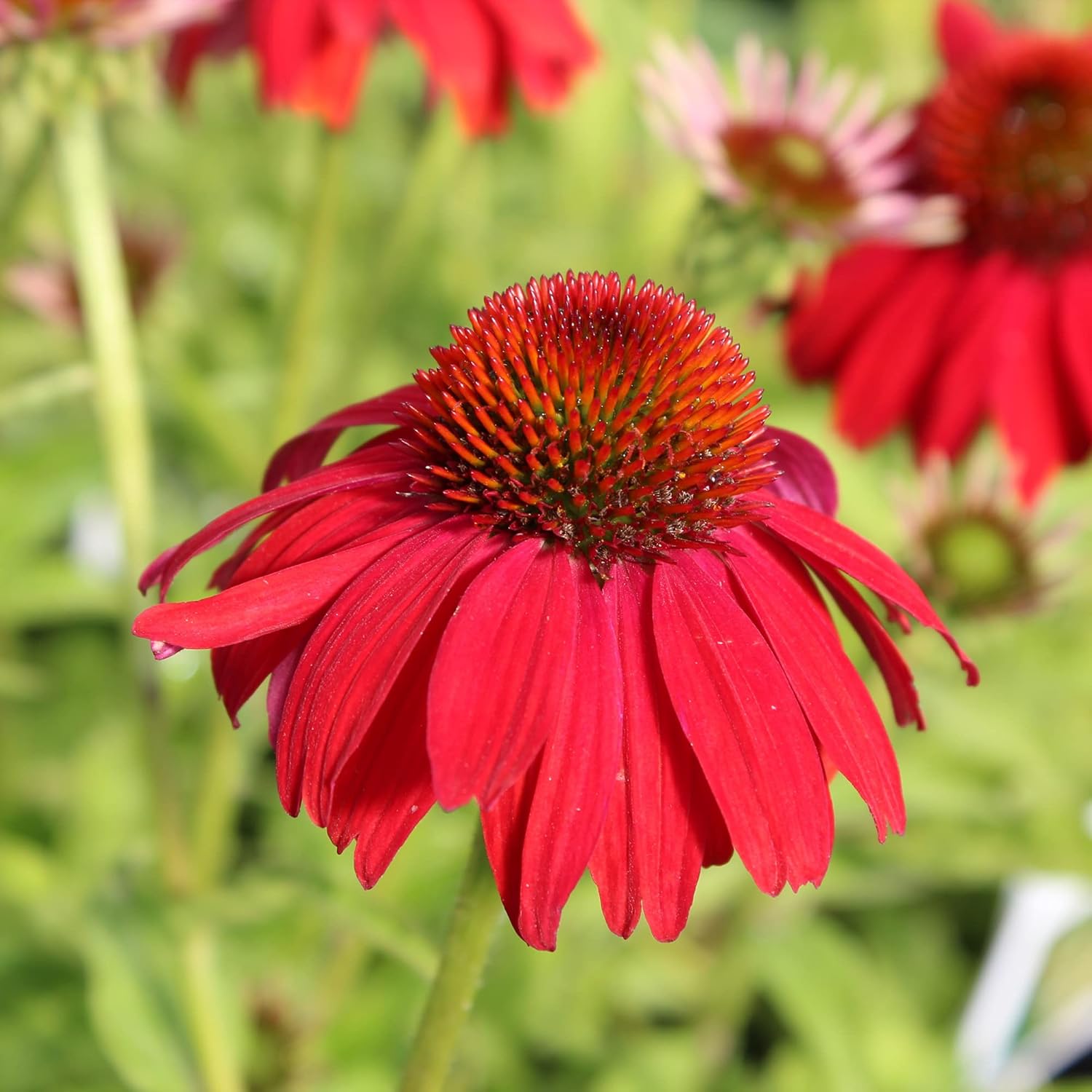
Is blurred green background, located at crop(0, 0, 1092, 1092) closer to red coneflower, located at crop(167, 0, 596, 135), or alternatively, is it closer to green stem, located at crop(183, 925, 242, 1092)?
green stem, located at crop(183, 925, 242, 1092)

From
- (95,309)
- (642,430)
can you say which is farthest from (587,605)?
(95,309)

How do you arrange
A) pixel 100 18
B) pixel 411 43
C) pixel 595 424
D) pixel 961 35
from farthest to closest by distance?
pixel 961 35 → pixel 411 43 → pixel 100 18 → pixel 595 424

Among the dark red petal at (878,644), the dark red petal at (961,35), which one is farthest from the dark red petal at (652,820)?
the dark red petal at (961,35)

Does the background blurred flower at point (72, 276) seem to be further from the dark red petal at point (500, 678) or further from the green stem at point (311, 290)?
the dark red petal at point (500, 678)

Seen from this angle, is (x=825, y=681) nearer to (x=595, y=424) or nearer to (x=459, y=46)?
(x=595, y=424)

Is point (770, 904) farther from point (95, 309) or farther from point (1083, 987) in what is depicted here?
point (95, 309)

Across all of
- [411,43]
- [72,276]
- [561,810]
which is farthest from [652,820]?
[72,276]
